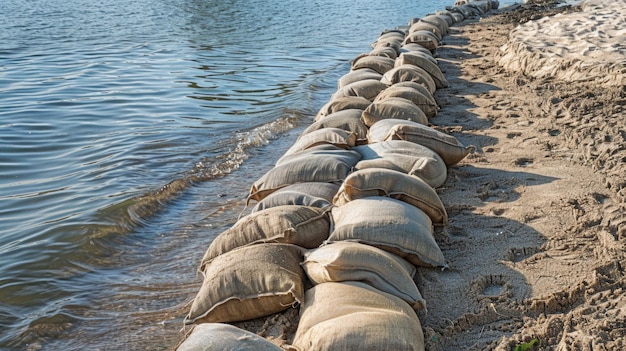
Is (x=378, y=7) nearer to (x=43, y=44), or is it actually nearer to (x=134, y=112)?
(x=43, y=44)

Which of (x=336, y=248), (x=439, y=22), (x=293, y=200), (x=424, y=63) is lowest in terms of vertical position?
(x=439, y=22)

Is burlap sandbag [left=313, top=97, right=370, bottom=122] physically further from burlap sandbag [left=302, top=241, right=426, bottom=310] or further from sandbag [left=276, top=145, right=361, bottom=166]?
burlap sandbag [left=302, top=241, right=426, bottom=310]

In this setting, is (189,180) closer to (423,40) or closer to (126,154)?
(126,154)

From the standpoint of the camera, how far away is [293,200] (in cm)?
387

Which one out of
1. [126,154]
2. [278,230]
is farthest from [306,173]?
[126,154]

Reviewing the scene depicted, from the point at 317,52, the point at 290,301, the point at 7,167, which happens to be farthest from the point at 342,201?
the point at 317,52

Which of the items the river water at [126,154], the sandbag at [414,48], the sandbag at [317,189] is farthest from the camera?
the sandbag at [414,48]

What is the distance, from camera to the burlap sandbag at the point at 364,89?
697 cm

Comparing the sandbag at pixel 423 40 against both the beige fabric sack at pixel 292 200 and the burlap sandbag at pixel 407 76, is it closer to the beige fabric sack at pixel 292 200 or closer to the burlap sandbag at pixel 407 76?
the burlap sandbag at pixel 407 76

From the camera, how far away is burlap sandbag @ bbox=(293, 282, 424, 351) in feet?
8.13

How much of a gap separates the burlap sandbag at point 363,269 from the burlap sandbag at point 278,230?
34cm

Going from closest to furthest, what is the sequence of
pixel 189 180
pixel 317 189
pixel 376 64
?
pixel 317 189 < pixel 189 180 < pixel 376 64

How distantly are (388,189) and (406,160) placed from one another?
66 cm

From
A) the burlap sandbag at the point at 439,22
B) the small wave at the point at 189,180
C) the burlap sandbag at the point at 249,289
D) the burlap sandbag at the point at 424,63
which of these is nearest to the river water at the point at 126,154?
the small wave at the point at 189,180
